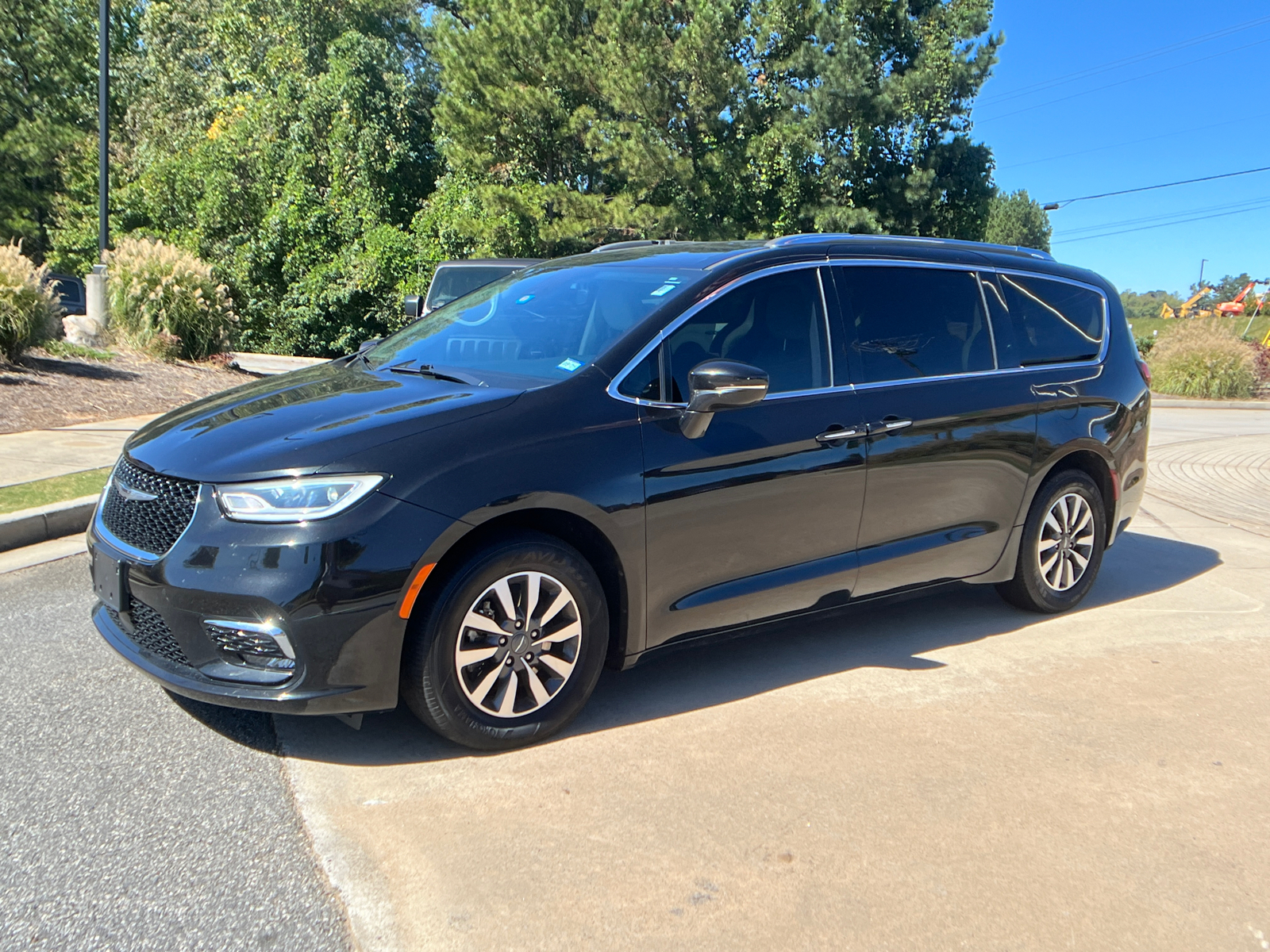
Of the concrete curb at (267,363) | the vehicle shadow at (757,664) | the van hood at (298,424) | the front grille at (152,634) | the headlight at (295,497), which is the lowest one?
the vehicle shadow at (757,664)

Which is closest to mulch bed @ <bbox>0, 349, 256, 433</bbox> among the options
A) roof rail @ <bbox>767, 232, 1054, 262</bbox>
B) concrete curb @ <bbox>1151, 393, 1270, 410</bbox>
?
roof rail @ <bbox>767, 232, 1054, 262</bbox>

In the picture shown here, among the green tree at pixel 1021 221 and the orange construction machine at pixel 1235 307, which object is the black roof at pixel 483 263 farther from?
the green tree at pixel 1021 221

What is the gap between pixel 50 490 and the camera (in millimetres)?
7055

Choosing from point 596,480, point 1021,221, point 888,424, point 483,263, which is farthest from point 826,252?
point 1021,221

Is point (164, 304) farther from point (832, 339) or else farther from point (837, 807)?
point (837, 807)

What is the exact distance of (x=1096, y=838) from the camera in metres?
3.28

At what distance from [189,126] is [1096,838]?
36.9 metres

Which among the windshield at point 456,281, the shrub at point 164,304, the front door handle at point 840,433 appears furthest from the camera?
the shrub at point 164,304

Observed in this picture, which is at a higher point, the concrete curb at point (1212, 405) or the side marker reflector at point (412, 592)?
the side marker reflector at point (412, 592)

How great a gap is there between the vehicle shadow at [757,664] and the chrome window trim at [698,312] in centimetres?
103

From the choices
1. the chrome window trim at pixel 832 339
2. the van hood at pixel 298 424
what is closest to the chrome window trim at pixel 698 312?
the chrome window trim at pixel 832 339

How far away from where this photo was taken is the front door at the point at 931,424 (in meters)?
4.63

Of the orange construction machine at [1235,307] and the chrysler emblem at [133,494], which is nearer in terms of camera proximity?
the chrysler emblem at [133,494]

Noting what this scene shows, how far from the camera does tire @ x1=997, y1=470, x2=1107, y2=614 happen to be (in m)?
5.40
